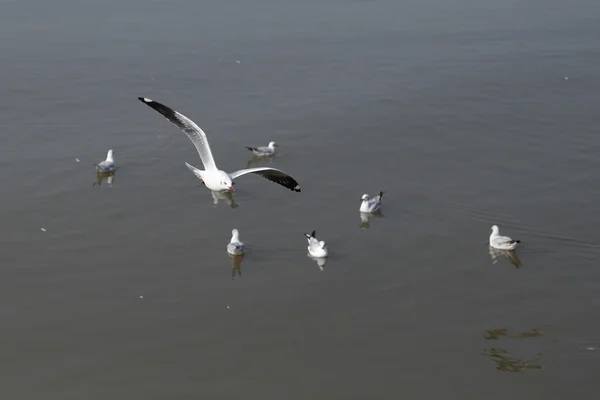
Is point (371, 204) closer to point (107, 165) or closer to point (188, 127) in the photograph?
point (188, 127)

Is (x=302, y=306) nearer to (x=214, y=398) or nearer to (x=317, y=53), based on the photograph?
(x=214, y=398)

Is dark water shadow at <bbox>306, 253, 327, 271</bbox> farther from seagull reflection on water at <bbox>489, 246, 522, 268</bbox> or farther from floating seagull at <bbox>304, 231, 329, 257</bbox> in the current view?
seagull reflection on water at <bbox>489, 246, 522, 268</bbox>

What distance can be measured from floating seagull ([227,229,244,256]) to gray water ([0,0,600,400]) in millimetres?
189

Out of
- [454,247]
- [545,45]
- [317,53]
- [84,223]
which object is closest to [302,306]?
[454,247]

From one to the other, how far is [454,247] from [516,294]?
1.55 metres

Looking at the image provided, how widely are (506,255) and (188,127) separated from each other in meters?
5.32

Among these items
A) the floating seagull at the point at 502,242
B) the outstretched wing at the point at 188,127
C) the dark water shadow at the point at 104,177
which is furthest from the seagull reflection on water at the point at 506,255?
the dark water shadow at the point at 104,177

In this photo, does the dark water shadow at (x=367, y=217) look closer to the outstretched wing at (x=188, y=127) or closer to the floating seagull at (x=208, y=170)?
the floating seagull at (x=208, y=170)

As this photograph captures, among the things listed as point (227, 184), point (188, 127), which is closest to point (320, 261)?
point (227, 184)

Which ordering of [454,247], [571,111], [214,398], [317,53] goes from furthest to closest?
1. [317,53]
2. [571,111]
3. [454,247]
4. [214,398]

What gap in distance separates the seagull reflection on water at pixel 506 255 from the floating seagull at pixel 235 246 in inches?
145

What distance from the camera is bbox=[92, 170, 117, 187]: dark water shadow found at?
51.1ft

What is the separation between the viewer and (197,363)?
10539 mm

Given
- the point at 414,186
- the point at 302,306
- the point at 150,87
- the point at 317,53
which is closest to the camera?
the point at 302,306
